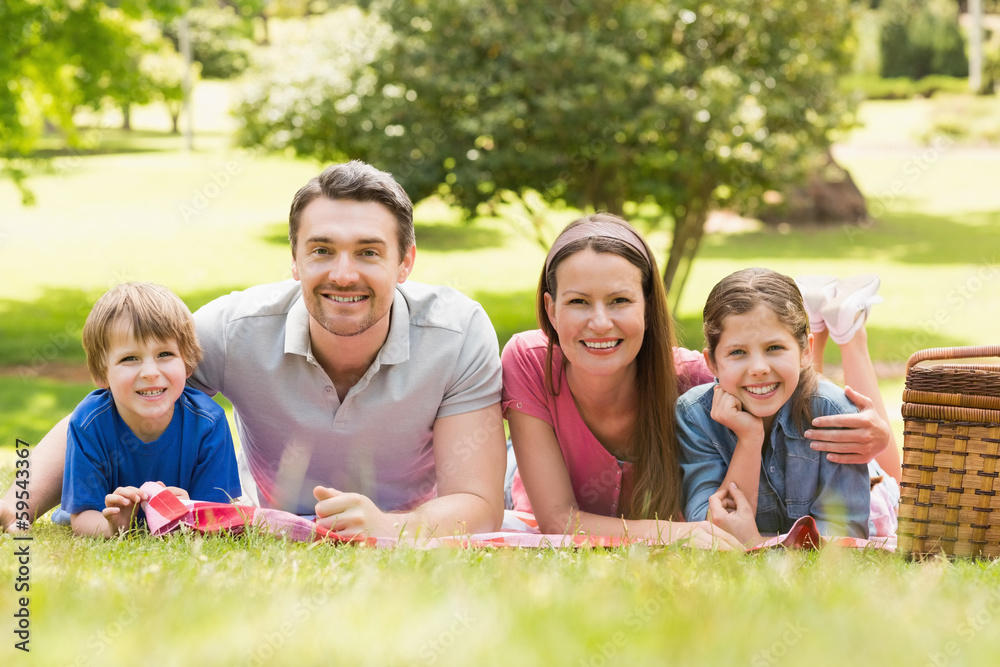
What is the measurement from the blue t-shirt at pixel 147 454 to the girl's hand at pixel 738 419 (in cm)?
203

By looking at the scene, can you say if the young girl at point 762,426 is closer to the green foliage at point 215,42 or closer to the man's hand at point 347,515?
the man's hand at point 347,515

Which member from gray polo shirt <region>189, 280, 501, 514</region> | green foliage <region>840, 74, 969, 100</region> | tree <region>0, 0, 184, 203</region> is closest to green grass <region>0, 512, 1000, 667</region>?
gray polo shirt <region>189, 280, 501, 514</region>

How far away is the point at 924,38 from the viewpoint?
120 feet

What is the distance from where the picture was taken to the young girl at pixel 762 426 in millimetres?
3914

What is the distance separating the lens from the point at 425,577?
9.18 feet

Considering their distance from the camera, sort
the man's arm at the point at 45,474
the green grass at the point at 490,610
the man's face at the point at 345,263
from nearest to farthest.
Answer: the green grass at the point at 490,610
the man's face at the point at 345,263
the man's arm at the point at 45,474

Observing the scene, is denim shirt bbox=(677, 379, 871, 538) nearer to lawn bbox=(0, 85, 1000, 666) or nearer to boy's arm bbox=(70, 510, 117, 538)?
lawn bbox=(0, 85, 1000, 666)

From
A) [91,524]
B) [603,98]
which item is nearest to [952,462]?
[91,524]

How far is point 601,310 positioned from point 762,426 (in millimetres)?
808

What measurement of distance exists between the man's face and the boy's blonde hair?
530mm

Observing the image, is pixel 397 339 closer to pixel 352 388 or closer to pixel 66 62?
pixel 352 388

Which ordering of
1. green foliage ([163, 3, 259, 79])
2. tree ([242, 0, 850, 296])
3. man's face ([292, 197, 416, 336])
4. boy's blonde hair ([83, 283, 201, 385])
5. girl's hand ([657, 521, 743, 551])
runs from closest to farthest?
girl's hand ([657, 521, 743, 551]) → boy's blonde hair ([83, 283, 201, 385]) → man's face ([292, 197, 416, 336]) → tree ([242, 0, 850, 296]) → green foliage ([163, 3, 259, 79])

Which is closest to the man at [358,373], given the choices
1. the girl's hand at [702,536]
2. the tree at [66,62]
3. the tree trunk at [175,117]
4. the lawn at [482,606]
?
the lawn at [482,606]

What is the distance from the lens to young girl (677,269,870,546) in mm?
3914
